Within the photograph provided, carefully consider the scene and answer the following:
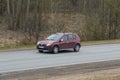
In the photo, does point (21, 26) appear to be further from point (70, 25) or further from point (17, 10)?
point (70, 25)

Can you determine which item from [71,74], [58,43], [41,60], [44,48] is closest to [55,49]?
[58,43]

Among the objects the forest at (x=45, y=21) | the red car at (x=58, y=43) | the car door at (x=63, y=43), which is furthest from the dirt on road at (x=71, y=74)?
the forest at (x=45, y=21)

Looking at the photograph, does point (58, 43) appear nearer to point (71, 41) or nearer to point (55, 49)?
point (55, 49)

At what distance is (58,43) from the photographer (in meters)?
31.6

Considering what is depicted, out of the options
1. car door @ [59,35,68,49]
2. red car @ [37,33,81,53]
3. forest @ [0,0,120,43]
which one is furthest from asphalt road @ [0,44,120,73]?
forest @ [0,0,120,43]

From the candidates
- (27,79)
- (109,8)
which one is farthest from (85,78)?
(109,8)

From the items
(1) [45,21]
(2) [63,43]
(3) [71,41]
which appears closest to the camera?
(2) [63,43]

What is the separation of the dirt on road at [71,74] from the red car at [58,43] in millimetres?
10294

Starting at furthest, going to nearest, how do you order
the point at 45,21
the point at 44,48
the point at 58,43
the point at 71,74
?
the point at 45,21 < the point at 58,43 < the point at 44,48 < the point at 71,74

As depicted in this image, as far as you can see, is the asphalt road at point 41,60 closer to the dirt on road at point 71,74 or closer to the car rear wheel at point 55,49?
the dirt on road at point 71,74

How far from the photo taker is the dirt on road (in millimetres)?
16000

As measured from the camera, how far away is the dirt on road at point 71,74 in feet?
52.5

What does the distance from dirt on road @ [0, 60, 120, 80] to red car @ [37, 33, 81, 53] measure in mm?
10294

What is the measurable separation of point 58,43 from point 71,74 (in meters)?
14.2
